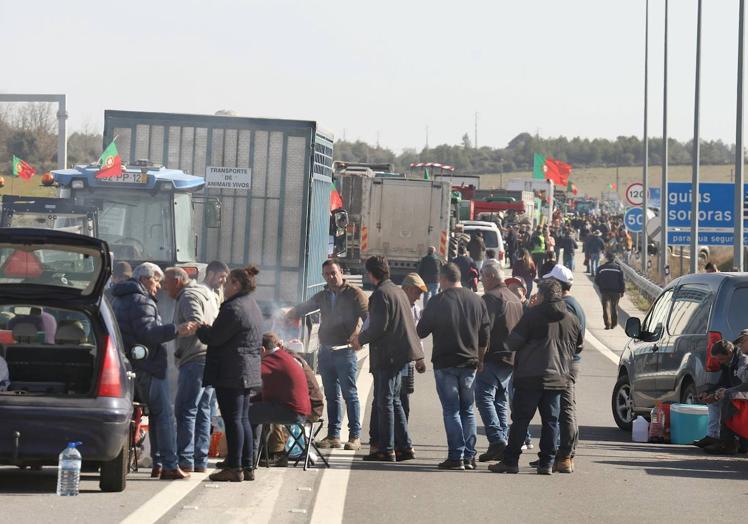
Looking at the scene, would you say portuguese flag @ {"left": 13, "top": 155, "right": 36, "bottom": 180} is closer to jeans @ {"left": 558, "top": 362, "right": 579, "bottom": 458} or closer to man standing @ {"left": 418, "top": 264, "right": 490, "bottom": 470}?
man standing @ {"left": 418, "top": 264, "right": 490, "bottom": 470}

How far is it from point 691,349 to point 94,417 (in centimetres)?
685

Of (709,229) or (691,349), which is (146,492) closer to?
(691,349)

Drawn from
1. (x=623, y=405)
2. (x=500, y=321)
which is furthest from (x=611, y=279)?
(x=500, y=321)

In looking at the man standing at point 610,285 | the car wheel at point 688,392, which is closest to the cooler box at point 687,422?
the car wheel at point 688,392

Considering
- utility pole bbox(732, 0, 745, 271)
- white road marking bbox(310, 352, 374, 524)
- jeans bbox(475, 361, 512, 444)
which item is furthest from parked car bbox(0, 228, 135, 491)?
utility pole bbox(732, 0, 745, 271)

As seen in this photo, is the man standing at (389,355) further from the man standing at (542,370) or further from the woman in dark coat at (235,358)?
the woman in dark coat at (235,358)

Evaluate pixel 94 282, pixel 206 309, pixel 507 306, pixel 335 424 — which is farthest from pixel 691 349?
pixel 94 282

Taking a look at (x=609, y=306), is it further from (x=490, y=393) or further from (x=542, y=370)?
(x=542, y=370)

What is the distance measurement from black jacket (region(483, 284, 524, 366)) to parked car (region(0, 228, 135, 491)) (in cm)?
374

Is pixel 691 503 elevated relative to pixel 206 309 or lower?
lower

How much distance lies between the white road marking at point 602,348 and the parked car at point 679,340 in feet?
28.0

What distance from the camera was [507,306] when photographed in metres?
13.6

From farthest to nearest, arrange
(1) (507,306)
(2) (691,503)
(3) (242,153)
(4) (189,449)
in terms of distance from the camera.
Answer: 1. (3) (242,153)
2. (1) (507,306)
3. (4) (189,449)
4. (2) (691,503)

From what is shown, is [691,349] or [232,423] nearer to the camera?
[232,423]
